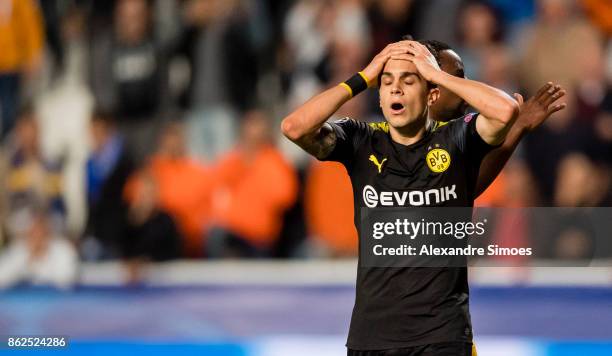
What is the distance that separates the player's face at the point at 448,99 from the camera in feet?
17.8

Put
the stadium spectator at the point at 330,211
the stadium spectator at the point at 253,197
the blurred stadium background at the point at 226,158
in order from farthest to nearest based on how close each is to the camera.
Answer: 1. the stadium spectator at the point at 253,197
2. the stadium spectator at the point at 330,211
3. the blurred stadium background at the point at 226,158

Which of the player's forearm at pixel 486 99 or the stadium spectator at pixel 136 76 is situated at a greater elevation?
the stadium spectator at pixel 136 76

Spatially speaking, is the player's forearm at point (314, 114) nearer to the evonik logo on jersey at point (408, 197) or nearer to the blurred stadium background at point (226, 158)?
the evonik logo on jersey at point (408, 197)

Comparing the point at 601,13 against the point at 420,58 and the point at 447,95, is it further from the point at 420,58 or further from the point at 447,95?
the point at 420,58

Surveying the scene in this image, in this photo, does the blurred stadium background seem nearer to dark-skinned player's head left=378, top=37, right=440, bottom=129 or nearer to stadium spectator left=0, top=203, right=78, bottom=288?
stadium spectator left=0, top=203, right=78, bottom=288

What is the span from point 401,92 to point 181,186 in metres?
7.36

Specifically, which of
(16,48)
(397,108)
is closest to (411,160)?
(397,108)

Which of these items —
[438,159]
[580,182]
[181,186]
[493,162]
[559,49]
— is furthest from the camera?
[181,186]

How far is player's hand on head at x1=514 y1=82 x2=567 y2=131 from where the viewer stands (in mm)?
5535

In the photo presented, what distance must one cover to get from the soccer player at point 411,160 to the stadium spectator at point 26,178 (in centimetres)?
765

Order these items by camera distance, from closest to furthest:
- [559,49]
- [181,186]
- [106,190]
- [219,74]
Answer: [559,49]
[181,186]
[106,190]
[219,74]

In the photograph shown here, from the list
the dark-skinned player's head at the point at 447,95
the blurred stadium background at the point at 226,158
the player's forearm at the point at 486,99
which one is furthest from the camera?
the blurred stadium background at the point at 226,158

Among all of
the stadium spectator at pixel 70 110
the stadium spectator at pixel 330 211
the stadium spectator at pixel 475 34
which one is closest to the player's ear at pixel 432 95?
the stadium spectator at pixel 330 211

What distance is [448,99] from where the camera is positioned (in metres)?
5.58
